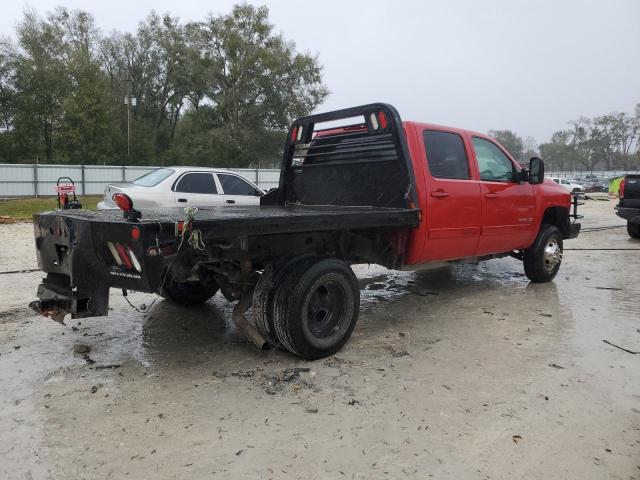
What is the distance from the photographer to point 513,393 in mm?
3492

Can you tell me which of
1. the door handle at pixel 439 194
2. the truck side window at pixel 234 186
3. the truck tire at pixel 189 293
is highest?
the truck side window at pixel 234 186

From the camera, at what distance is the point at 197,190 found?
9.85m

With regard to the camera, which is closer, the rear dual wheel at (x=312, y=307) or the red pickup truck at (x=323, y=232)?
the red pickup truck at (x=323, y=232)

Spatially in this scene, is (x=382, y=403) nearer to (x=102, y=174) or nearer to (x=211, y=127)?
(x=102, y=174)

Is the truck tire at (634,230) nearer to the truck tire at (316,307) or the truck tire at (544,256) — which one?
the truck tire at (544,256)

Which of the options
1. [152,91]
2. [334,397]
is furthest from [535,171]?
[152,91]

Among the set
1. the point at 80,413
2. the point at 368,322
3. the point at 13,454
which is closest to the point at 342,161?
the point at 368,322

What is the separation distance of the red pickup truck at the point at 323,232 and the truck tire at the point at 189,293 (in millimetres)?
15

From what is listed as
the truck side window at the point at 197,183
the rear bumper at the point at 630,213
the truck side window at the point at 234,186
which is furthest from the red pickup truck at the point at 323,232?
the rear bumper at the point at 630,213

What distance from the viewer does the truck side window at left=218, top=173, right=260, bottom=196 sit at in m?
10.1

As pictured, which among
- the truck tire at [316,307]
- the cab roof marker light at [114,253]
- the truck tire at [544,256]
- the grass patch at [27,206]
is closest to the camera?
the cab roof marker light at [114,253]

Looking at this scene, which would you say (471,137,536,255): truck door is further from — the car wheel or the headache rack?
the car wheel

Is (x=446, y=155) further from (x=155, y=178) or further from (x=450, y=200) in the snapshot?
(x=155, y=178)

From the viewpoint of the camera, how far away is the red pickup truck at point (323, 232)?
11.5 feet
